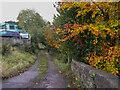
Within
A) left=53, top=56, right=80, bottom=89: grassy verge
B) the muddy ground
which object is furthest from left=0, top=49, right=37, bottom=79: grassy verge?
left=53, top=56, right=80, bottom=89: grassy verge

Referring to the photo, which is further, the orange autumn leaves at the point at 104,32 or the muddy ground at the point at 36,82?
the muddy ground at the point at 36,82

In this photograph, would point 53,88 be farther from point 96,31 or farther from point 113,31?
point 113,31

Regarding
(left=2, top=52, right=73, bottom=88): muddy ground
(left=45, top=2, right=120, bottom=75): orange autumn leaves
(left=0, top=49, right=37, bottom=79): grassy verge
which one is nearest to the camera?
(left=45, top=2, right=120, bottom=75): orange autumn leaves

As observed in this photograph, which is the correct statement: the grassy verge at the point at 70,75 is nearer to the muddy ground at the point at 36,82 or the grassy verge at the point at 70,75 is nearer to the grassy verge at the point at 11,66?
the muddy ground at the point at 36,82

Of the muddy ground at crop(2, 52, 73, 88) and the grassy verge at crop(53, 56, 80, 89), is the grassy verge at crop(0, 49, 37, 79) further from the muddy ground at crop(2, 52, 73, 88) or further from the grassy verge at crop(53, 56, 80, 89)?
the grassy verge at crop(53, 56, 80, 89)

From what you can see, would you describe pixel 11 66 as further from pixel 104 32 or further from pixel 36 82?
pixel 104 32

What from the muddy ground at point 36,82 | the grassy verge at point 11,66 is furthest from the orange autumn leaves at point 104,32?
the grassy verge at point 11,66

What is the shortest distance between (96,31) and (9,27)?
3306 centimetres

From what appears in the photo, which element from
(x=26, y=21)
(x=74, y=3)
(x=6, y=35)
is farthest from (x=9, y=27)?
(x=74, y=3)

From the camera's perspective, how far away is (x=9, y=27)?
106ft

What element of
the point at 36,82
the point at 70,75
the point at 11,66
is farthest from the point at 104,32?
the point at 11,66

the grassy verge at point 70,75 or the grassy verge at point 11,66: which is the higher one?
the grassy verge at point 11,66

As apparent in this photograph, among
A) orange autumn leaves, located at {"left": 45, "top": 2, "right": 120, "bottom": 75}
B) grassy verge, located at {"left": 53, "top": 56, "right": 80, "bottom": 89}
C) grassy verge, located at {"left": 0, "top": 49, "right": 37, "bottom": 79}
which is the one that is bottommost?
grassy verge, located at {"left": 53, "top": 56, "right": 80, "bottom": 89}

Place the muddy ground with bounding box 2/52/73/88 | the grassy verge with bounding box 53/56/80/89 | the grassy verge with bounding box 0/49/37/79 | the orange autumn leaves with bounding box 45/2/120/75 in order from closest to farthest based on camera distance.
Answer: the orange autumn leaves with bounding box 45/2/120/75, the muddy ground with bounding box 2/52/73/88, the grassy verge with bounding box 53/56/80/89, the grassy verge with bounding box 0/49/37/79
